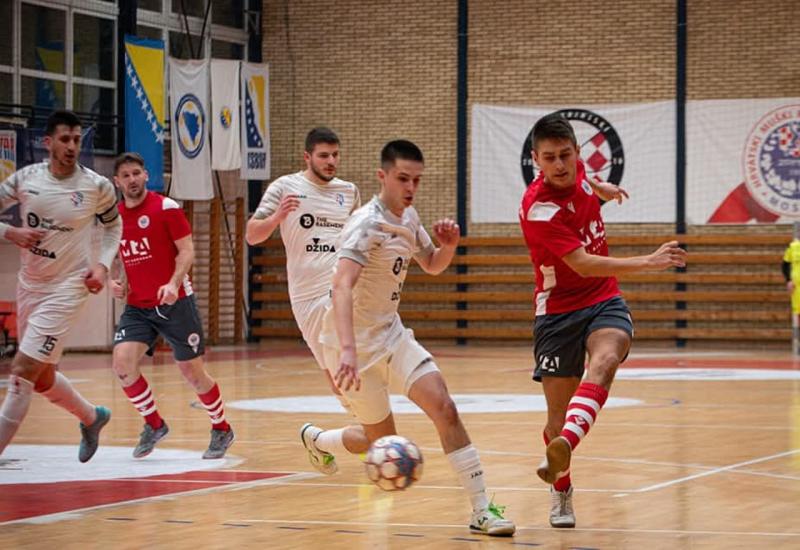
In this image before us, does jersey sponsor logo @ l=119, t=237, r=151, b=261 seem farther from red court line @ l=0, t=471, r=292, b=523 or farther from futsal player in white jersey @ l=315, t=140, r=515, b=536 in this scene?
futsal player in white jersey @ l=315, t=140, r=515, b=536

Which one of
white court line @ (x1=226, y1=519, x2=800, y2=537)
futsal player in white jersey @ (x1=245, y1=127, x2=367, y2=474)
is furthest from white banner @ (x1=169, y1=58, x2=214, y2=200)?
white court line @ (x1=226, y1=519, x2=800, y2=537)

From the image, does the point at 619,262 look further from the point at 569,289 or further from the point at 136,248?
the point at 136,248

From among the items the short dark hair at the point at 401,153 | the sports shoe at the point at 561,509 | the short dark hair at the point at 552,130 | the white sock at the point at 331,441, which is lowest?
the sports shoe at the point at 561,509

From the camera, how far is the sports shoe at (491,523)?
671 cm

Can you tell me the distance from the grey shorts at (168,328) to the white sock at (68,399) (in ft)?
2.55

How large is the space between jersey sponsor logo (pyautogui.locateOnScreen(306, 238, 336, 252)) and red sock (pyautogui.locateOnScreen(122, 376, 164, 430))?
1.74 meters

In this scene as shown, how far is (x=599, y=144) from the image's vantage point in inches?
1056

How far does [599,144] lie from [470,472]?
20567mm

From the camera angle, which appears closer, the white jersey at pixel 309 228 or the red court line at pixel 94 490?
the red court line at pixel 94 490

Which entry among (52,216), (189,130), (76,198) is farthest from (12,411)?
(189,130)

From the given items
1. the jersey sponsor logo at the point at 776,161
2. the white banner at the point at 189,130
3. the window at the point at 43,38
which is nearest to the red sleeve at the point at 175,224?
the window at the point at 43,38

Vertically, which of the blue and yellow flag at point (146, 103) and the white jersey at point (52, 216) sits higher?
the blue and yellow flag at point (146, 103)

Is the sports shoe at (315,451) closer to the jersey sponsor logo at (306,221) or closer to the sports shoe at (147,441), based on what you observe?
the jersey sponsor logo at (306,221)

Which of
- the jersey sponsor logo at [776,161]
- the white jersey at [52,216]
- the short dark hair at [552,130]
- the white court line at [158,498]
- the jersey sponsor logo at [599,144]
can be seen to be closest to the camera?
the short dark hair at [552,130]
